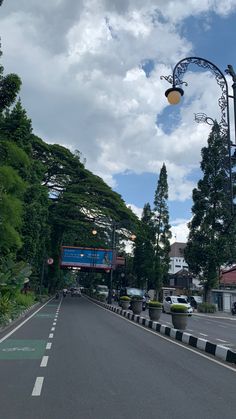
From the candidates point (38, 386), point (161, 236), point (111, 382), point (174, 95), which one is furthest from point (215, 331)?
point (161, 236)

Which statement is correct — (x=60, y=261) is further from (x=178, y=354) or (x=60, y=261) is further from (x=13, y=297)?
(x=178, y=354)

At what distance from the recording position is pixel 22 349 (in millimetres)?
11828

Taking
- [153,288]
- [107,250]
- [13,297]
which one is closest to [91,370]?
[13,297]

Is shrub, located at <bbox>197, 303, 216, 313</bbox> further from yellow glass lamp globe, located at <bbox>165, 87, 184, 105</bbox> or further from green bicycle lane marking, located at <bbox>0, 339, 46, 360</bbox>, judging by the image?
yellow glass lamp globe, located at <bbox>165, 87, 184, 105</bbox>

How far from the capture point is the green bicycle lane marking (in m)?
10.6

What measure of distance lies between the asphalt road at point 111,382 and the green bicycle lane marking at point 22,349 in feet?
0.05

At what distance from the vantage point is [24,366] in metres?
9.12

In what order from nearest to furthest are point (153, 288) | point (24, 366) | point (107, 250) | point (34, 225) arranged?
1. point (24, 366)
2. point (34, 225)
3. point (107, 250)
4. point (153, 288)

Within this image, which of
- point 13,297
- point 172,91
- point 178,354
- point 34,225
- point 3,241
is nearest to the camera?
point 172,91

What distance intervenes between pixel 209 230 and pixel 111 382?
1532 inches

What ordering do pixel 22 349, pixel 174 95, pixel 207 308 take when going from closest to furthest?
pixel 174 95
pixel 22 349
pixel 207 308

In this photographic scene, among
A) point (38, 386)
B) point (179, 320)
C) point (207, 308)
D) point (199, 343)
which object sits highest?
point (207, 308)

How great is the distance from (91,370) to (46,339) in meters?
5.78

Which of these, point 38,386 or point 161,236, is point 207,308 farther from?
point 38,386
